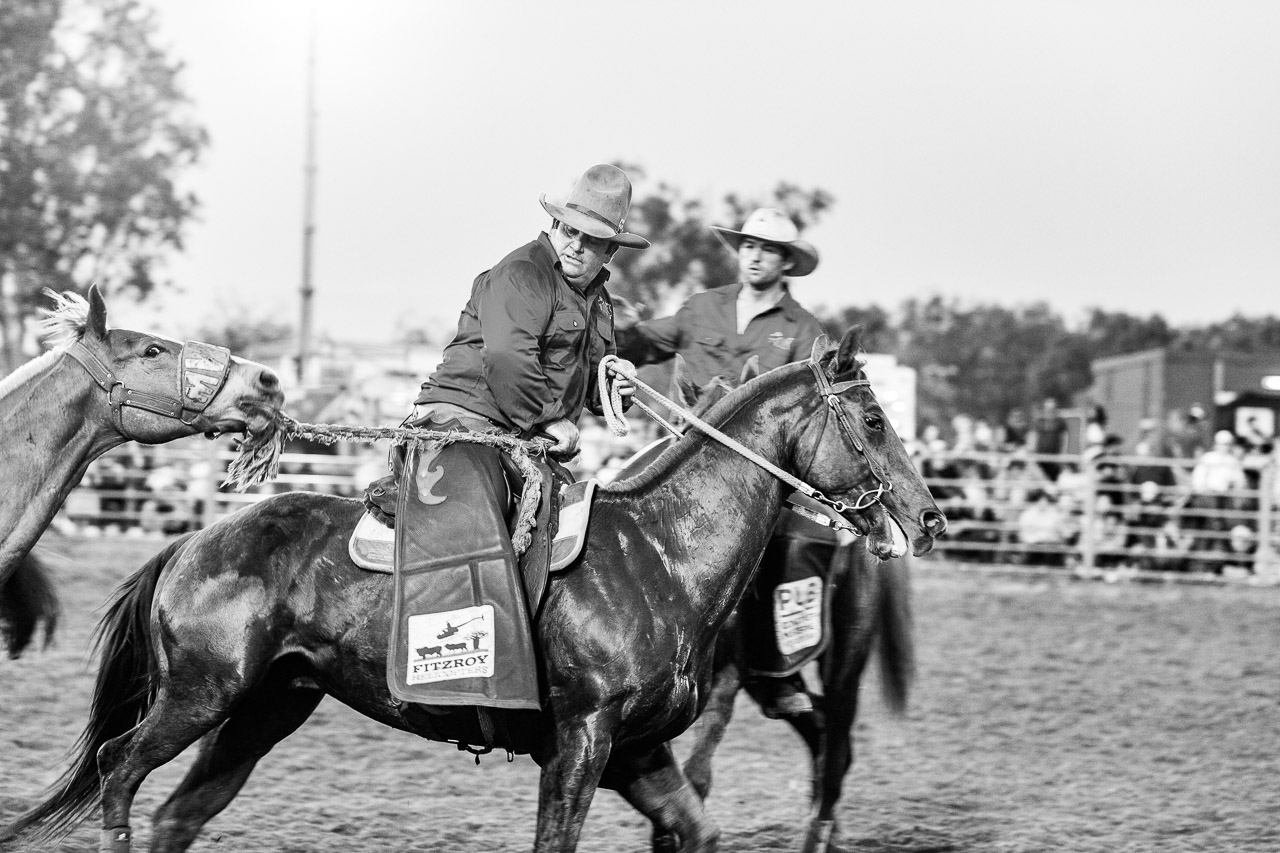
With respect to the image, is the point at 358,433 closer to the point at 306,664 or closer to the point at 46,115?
the point at 306,664

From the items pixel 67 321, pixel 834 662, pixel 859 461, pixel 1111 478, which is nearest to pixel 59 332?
pixel 67 321

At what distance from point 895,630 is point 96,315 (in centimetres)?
361

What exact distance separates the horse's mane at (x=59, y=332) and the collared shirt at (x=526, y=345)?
1059 millimetres

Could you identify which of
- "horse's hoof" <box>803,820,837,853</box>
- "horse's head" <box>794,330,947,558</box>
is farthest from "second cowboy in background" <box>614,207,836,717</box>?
"horse's head" <box>794,330,947,558</box>

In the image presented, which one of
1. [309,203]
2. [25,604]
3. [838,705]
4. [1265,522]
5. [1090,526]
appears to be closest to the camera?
[25,604]

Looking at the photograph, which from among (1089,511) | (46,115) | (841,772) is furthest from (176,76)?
(841,772)

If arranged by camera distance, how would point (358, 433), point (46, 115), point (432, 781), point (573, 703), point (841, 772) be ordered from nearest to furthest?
point (573, 703)
point (358, 433)
point (841, 772)
point (432, 781)
point (46, 115)

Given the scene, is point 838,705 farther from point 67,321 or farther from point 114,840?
point 67,321

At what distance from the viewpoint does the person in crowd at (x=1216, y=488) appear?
15727mm

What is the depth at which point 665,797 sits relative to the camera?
4410 mm

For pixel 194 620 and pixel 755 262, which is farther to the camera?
pixel 755 262

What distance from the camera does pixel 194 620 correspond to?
423 cm

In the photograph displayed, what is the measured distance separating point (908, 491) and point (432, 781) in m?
3.39

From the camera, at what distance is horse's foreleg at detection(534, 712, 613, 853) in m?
4.03
